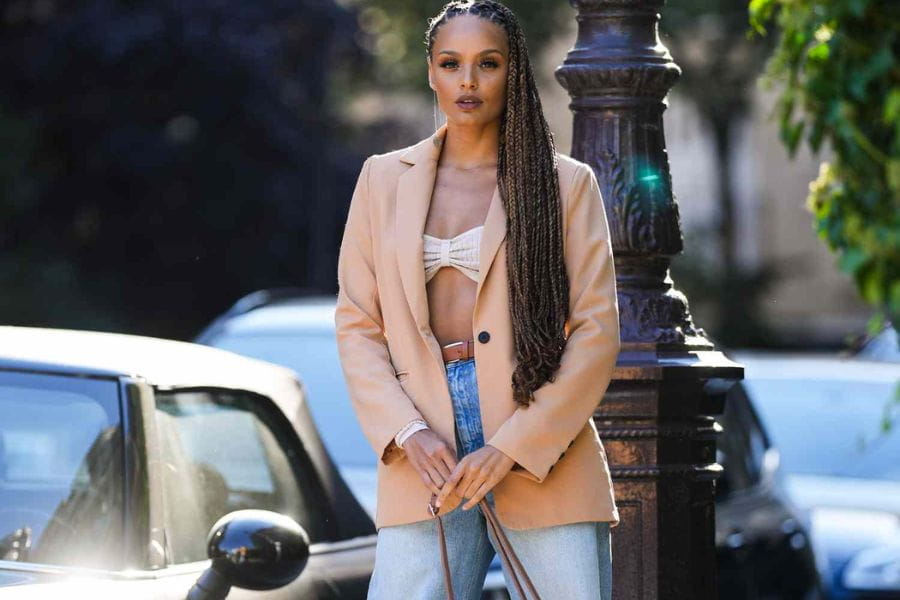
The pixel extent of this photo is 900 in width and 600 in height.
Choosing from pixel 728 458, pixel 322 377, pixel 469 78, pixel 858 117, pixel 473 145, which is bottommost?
pixel 728 458

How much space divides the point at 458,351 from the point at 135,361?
3.28 ft

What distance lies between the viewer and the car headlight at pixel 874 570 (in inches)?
351

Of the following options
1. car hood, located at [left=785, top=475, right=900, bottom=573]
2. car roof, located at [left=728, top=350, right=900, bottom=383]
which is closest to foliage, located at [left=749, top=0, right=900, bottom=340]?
car hood, located at [left=785, top=475, right=900, bottom=573]

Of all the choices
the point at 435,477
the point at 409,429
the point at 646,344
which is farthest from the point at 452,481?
the point at 646,344

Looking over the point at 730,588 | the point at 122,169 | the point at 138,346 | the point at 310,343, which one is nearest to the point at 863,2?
the point at 138,346

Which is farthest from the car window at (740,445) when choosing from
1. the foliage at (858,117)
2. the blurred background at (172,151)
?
the blurred background at (172,151)

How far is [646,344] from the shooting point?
5262 mm

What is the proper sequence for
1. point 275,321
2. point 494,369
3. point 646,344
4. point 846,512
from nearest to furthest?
1. point 494,369
2. point 646,344
3. point 275,321
4. point 846,512

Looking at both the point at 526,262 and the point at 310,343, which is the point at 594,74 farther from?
the point at 310,343

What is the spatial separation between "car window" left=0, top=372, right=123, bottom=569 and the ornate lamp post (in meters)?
1.41

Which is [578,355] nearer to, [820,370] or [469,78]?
[469,78]

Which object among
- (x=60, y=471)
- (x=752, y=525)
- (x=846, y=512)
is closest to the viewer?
(x=60, y=471)

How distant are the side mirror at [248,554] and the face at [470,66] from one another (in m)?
1.05

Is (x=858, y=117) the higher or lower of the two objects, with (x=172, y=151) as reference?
lower
